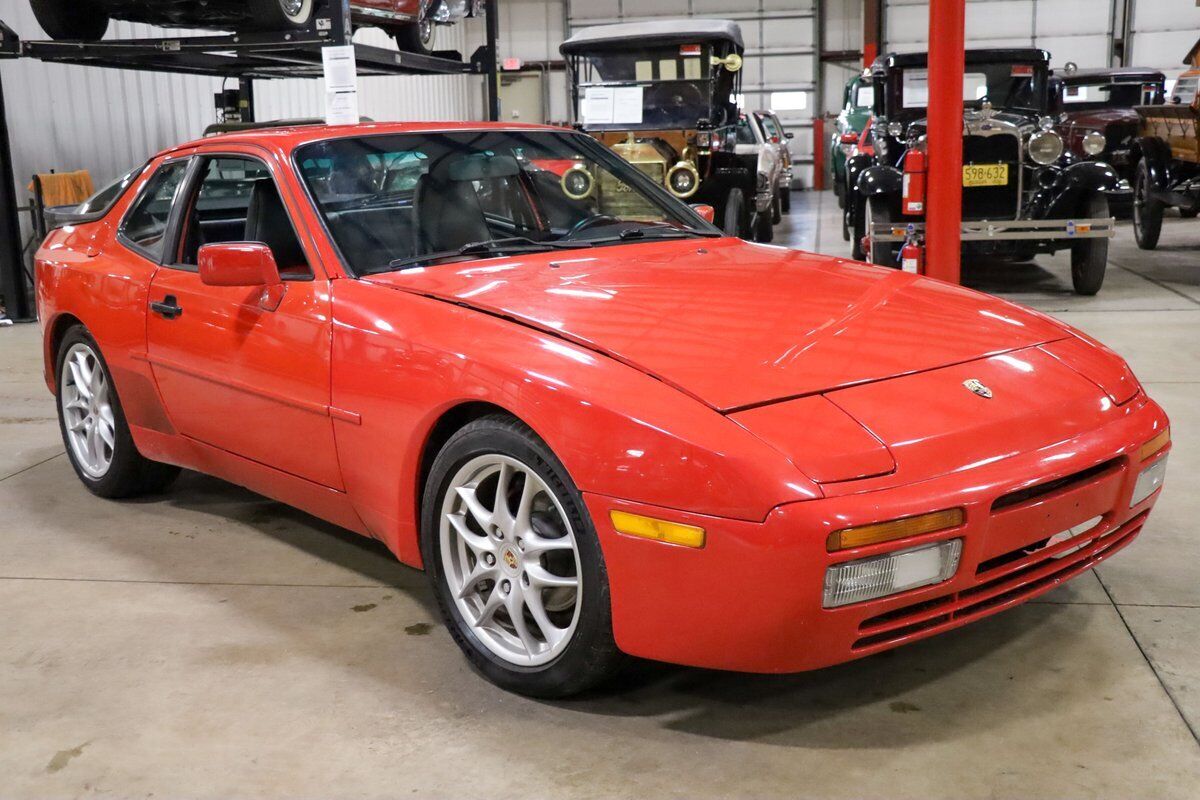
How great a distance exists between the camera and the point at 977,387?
249cm

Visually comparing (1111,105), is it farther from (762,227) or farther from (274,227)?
(274,227)

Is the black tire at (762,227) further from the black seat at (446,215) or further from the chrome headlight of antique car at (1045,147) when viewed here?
the black seat at (446,215)

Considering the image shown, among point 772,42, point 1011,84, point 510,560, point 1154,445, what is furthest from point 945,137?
point 772,42

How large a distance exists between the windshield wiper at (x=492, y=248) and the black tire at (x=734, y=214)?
7.15 m

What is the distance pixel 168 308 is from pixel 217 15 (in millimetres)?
4541

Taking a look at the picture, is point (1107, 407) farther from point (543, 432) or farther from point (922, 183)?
point (922, 183)

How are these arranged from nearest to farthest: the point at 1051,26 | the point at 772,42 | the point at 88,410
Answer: the point at 88,410
the point at 1051,26
the point at 772,42

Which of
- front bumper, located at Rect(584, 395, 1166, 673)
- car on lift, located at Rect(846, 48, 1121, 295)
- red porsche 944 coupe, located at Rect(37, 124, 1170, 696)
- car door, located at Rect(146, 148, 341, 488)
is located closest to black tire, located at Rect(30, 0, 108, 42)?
red porsche 944 coupe, located at Rect(37, 124, 1170, 696)

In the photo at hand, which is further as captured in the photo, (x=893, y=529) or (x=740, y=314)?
(x=740, y=314)

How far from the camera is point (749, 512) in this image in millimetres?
2096

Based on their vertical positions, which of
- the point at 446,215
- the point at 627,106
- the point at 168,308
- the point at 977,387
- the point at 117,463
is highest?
the point at 627,106

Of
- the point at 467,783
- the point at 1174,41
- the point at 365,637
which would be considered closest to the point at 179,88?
the point at 365,637

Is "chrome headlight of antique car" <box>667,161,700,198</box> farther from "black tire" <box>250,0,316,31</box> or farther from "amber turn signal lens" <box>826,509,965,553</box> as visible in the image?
"amber turn signal lens" <box>826,509,965,553</box>

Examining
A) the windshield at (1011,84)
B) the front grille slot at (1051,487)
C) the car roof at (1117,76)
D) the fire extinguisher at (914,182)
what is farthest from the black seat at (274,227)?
the car roof at (1117,76)
